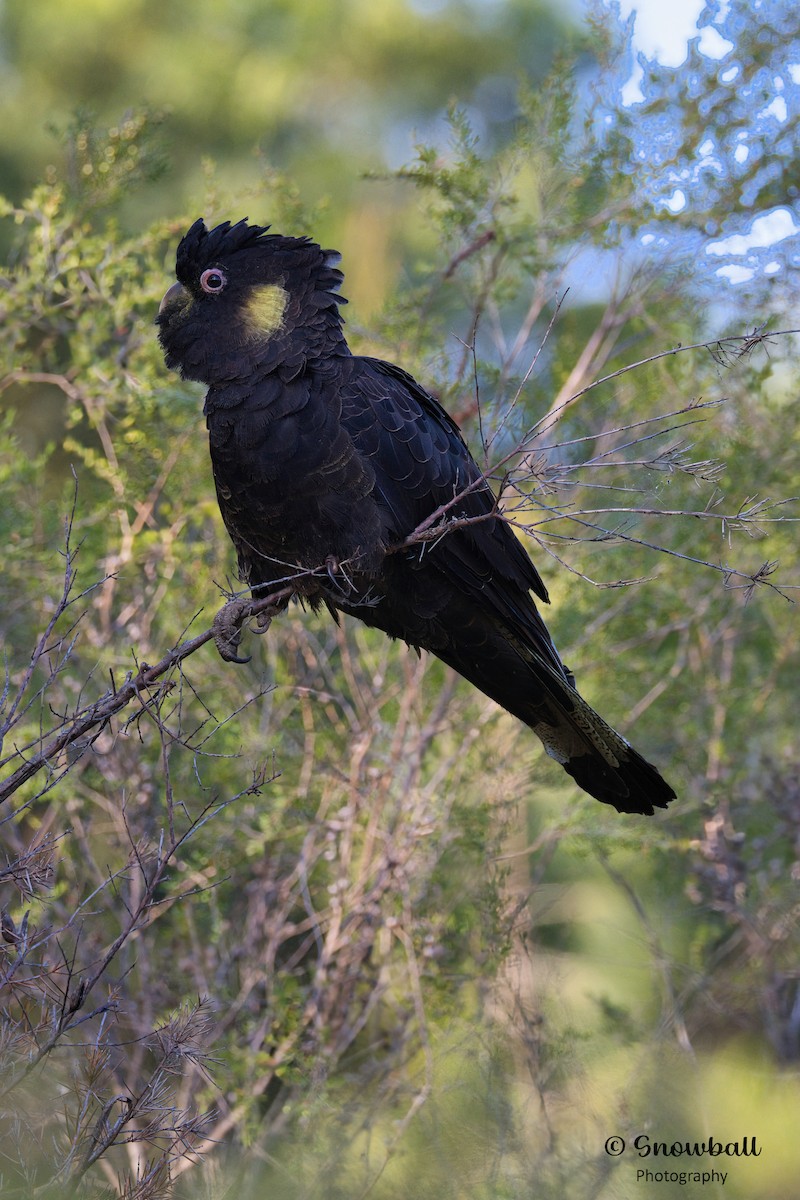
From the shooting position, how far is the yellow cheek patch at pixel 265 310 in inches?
157

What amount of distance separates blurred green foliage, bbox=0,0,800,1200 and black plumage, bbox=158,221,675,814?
40.8 inches

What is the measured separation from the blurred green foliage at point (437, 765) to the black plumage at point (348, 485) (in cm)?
104

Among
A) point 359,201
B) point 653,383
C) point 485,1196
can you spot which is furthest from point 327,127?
point 485,1196

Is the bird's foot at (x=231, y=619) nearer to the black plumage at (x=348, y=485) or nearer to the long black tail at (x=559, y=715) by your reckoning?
the black plumage at (x=348, y=485)

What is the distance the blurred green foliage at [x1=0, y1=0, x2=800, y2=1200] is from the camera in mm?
5492

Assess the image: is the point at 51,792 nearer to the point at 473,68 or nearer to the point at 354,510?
the point at 354,510

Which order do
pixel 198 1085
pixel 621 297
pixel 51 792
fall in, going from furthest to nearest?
1. pixel 621 297
2. pixel 198 1085
3. pixel 51 792

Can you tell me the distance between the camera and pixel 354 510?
3.77 metres

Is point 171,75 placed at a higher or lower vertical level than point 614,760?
higher

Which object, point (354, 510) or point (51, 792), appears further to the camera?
point (51, 792)

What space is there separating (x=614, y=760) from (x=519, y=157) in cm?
374

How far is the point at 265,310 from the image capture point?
4035 mm

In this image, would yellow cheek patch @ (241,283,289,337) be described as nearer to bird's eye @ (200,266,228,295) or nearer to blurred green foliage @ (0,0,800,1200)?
bird's eye @ (200,266,228,295)

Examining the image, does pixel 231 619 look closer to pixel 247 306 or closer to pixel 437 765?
pixel 247 306
